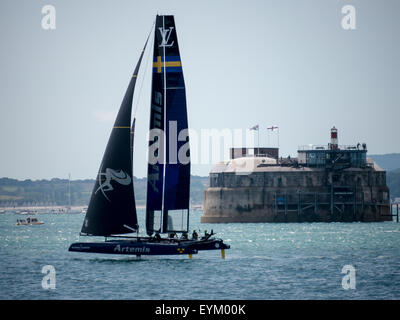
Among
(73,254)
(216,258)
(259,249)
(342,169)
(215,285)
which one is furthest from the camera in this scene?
(342,169)

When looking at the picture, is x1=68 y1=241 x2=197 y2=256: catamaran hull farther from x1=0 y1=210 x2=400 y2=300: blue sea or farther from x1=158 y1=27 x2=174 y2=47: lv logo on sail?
x1=158 y1=27 x2=174 y2=47: lv logo on sail

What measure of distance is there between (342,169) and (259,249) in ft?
206

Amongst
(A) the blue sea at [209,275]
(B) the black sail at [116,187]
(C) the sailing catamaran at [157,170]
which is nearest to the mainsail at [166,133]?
(C) the sailing catamaran at [157,170]

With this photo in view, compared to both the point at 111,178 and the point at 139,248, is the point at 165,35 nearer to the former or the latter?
the point at 111,178

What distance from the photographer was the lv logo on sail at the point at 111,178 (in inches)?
1810

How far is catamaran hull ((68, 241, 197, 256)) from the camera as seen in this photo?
44250 millimetres

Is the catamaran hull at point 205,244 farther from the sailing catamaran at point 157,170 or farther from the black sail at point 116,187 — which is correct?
the black sail at point 116,187

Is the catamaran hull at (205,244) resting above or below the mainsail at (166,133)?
below

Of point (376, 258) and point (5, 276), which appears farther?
point (376, 258)

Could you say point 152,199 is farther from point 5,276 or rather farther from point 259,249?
point 259,249

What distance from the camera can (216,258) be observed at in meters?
52.2

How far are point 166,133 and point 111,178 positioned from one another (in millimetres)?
4324

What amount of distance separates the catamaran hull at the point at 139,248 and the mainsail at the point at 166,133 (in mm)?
1403
